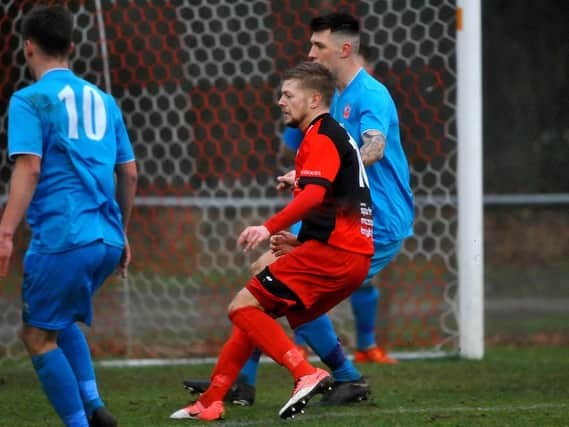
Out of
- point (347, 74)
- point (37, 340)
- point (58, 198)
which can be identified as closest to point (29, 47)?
point (58, 198)

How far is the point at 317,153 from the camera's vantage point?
4.68 metres

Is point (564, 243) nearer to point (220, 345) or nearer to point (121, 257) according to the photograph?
point (220, 345)

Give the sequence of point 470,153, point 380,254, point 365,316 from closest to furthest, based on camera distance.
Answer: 1. point 380,254
2. point 470,153
3. point 365,316

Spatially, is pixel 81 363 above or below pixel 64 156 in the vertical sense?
below

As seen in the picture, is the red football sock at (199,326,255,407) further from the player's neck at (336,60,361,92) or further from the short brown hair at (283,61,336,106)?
the player's neck at (336,60,361,92)

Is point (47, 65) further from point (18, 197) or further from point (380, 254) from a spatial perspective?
point (380, 254)

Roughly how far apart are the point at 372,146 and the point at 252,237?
1.00 metres

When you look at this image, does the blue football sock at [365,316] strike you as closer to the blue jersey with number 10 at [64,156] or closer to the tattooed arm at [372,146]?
the tattooed arm at [372,146]

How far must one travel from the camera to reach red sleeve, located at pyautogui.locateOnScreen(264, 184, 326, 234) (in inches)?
179

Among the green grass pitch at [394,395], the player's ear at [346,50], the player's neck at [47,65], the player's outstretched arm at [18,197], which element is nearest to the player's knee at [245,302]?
the green grass pitch at [394,395]

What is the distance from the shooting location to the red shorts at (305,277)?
4.79m

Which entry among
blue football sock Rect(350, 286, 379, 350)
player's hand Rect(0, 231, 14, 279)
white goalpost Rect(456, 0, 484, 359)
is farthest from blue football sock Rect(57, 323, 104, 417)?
white goalpost Rect(456, 0, 484, 359)

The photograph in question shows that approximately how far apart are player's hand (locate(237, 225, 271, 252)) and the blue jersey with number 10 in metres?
0.53

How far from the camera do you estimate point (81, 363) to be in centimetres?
482
